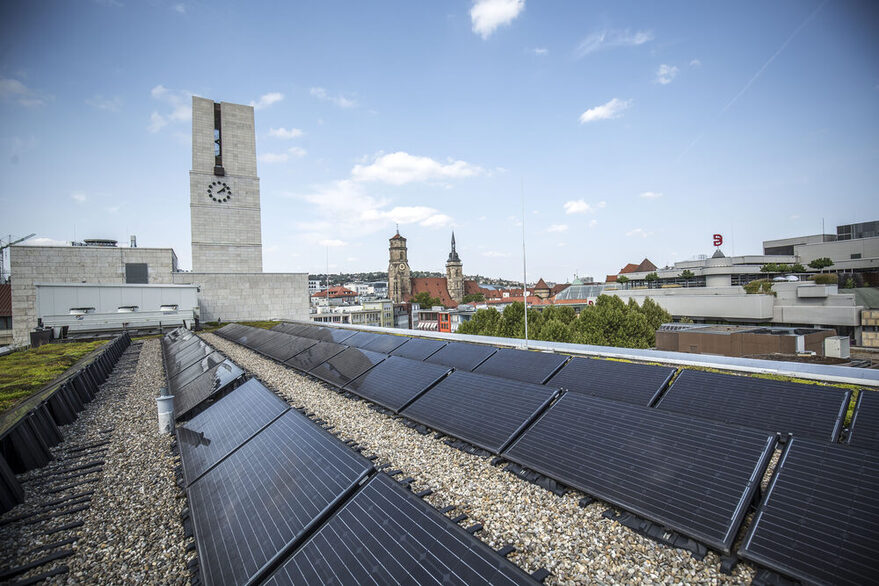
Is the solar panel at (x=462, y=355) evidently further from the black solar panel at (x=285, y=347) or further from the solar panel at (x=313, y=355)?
the black solar panel at (x=285, y=347)

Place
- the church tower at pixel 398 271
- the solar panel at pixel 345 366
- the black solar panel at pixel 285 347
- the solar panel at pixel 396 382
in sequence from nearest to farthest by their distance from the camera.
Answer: the solar panel at pixel 396 382 → the solar panel at pixel 345 366 → the black solar panel at pixel 285 347 → the church tower at pixel 398 271

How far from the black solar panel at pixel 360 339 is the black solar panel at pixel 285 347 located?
5.05 feet

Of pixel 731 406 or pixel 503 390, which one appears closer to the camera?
pixel 731 406

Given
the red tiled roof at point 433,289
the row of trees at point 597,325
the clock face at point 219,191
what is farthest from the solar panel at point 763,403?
the red tiled roof at point 433,289

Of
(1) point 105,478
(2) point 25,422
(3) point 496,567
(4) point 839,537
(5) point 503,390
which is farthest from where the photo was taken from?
(5) point 503,390

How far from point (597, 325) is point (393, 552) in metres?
33.3

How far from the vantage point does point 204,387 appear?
9.43 metres

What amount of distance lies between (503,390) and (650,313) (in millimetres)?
37356

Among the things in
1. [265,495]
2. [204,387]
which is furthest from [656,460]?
[204,387]

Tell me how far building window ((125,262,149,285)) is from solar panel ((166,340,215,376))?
36.0 meters

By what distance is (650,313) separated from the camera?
127 feet

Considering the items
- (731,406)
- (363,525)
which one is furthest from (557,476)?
(731,406)

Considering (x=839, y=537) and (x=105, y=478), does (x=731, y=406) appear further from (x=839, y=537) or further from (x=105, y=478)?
(x=105, y=478)

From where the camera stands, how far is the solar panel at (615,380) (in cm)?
741
